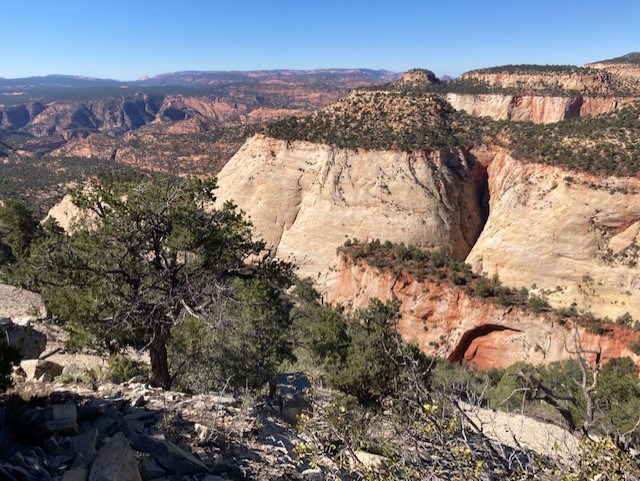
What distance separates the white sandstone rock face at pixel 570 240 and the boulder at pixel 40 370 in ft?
95.8

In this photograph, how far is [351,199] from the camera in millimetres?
39719

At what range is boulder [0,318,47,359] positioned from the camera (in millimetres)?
10656

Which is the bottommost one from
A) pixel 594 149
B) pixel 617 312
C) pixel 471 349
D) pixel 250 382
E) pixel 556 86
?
pixel 471 349

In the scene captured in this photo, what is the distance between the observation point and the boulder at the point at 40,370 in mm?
8938

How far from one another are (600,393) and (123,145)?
104m

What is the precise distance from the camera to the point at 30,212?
31.3m

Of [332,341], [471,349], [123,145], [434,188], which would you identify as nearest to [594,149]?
[434,188]

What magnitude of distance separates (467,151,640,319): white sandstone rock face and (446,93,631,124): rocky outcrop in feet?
45.7

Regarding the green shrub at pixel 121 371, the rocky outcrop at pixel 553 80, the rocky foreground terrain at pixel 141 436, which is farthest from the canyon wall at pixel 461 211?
the green shrub at pixel 121 371

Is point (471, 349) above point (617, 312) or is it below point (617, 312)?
below

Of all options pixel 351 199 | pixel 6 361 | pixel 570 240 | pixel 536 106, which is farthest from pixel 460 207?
pixel 6 361

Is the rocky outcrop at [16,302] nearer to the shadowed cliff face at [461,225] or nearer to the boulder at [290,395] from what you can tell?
the boulder at [290,395]

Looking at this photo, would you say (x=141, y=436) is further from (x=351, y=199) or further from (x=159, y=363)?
(x=351, y=199)

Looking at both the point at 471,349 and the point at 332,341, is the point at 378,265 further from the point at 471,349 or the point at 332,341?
the point at 332,341
